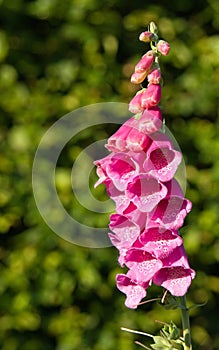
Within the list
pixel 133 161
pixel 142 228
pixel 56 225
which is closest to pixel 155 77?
pixel 133 161

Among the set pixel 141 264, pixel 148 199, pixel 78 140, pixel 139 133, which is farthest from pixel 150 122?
pixel 78 140

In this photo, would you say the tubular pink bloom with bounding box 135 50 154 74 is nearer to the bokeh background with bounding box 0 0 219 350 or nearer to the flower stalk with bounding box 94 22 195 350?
the flower stalk with bounding box 94 22 195 350

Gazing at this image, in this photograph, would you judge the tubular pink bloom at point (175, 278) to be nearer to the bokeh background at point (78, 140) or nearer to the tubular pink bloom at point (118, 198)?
the tubular pink bloom at point (118, 198)

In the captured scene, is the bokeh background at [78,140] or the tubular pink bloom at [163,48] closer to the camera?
the tubular pink bloom at [163,48]

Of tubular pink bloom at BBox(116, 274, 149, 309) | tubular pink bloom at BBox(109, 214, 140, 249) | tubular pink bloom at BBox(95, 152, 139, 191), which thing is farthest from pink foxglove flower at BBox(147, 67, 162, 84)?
tubular pink bloom at BBox(116, 274, 149, 309)

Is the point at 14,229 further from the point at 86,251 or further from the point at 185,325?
the point at 185,325

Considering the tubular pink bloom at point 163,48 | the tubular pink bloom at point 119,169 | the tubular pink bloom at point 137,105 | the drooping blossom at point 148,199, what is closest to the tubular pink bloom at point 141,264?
the drooping blossom at point 148,199
